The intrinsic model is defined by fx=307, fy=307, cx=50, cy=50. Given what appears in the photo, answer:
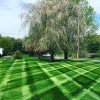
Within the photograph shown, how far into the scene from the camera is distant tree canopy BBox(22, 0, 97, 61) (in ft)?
109

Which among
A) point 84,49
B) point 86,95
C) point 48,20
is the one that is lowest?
point 86,95

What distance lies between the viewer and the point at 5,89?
468 inches

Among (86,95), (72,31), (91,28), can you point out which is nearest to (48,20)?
(72,31)

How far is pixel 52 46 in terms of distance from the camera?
33.8 meters

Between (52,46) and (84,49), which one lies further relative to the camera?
(84,49)

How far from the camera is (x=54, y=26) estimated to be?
33438 millimetres

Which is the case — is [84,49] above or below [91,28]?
below

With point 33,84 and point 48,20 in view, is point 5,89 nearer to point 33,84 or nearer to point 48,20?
point 33,84

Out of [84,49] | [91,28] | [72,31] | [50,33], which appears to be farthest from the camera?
[91,28]

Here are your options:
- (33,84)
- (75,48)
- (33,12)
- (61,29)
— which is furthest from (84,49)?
(33,84)

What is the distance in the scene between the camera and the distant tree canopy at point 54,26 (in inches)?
1309

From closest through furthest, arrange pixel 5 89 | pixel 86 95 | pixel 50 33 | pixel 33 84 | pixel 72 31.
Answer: pixel 86 95 → pixel 5 89 → pixel 33 84 → pixel 50 33 → pixel 72 31

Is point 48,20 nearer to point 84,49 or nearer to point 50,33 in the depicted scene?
point 50,33

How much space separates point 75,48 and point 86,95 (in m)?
25.7
